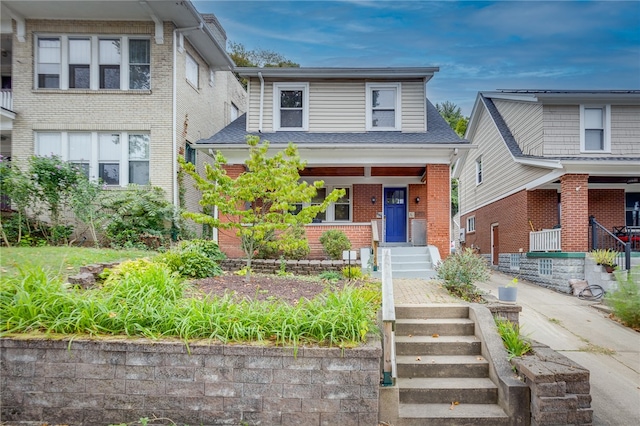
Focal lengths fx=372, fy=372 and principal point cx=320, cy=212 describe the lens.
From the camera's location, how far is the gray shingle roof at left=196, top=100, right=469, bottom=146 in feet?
38.2

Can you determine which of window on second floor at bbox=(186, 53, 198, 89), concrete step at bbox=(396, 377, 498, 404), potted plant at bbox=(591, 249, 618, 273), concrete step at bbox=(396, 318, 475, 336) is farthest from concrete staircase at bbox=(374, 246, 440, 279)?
window on second floor at bbox=(186, 53, 198, 89)

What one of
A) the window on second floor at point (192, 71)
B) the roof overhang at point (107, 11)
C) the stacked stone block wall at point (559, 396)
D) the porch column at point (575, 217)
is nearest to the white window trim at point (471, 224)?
the porch column at point (575, 217)

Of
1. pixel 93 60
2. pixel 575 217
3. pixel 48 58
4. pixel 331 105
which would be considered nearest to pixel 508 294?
pixel 575 217

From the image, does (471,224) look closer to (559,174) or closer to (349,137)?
(559,174)

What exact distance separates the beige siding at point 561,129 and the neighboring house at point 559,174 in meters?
0.03

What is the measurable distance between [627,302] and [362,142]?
7.57 meters

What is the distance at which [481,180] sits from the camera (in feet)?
64.5

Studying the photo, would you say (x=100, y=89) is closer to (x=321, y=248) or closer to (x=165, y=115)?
A: (x=165, y=115)

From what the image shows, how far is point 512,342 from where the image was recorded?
193 inches

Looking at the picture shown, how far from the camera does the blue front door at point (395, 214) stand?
14.2 meters

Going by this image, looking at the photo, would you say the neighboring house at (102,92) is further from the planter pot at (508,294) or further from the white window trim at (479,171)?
the white window trim at (479,171)

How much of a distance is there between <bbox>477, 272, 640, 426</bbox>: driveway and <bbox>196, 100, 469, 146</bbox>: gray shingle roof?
207 inches

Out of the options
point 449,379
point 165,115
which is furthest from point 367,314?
point 165,115

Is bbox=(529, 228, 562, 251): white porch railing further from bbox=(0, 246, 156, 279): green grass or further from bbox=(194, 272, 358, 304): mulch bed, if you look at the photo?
bbox=(0, 246, 156, 279): green grass
